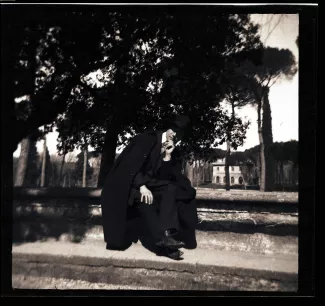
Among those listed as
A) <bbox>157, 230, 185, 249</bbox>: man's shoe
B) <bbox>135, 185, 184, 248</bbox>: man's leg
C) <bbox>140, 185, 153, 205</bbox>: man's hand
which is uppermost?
<bbox>140, 185, 153, 205</bbox>: man's hand

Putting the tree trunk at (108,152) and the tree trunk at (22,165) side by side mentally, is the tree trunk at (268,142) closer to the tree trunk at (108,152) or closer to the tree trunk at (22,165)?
the tree trunk at (108,152)

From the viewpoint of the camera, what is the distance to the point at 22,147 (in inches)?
178

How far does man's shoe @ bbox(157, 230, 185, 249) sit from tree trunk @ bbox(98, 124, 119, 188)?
94cm

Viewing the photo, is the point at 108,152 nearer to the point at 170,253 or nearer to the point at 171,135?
the point at 171,135

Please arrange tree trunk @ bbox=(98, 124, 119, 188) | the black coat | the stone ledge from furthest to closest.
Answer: tree trunk @ bbox=(98, 124, 119, 188), the black coat, the stone ledge

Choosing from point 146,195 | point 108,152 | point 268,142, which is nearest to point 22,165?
point 108,152

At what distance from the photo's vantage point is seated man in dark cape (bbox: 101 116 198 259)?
14.1 feet

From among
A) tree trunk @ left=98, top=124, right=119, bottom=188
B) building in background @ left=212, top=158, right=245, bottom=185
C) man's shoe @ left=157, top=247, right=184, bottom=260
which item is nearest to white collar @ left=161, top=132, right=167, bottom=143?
tree trunk @ left=98, top=124, right=119, bottom=188

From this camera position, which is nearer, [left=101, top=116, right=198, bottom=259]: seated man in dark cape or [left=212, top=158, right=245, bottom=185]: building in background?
[left=101, top=116, right=198, bottom=259]: seated man in dark cape

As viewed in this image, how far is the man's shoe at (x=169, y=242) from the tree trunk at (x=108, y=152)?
94cm

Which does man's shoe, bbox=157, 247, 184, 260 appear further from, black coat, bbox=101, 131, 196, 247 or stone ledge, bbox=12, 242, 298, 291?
black coat, bbox=101, 131, 196, 247
